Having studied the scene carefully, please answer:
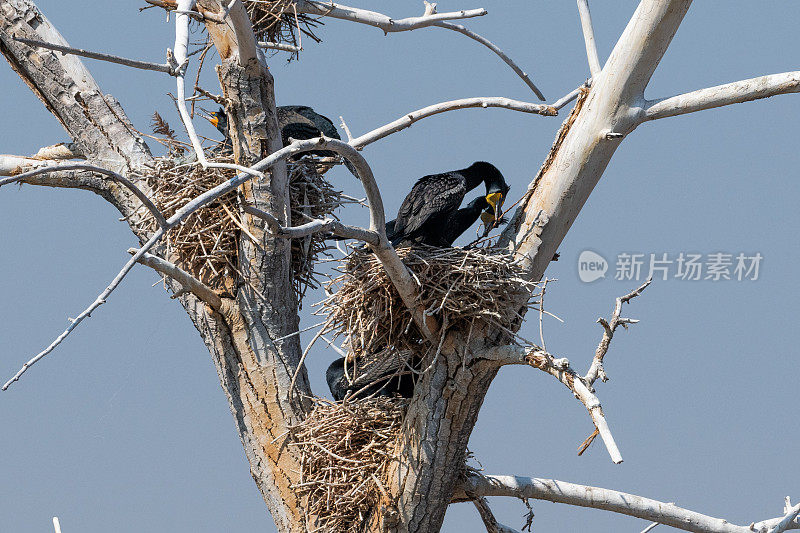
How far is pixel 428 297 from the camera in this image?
2.84m

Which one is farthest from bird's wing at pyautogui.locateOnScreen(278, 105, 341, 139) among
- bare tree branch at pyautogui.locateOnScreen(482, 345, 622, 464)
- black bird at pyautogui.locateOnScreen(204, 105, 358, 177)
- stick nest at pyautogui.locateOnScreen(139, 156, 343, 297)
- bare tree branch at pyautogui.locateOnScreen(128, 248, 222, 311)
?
bare tree branch at pyautogui.locateOnScreen(482, 345, 622, 464)

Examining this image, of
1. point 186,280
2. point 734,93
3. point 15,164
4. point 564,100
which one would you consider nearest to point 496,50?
point 564,100

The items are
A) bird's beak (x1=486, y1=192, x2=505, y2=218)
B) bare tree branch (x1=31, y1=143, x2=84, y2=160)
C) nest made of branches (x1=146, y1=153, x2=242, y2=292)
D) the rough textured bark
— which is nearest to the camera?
the rough textured bark

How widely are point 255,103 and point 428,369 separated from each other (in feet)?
3.62

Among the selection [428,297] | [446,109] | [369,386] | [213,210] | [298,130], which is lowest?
[369,386]

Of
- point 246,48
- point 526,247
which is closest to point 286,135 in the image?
point 246,48

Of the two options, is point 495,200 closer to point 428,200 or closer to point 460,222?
point 460,222

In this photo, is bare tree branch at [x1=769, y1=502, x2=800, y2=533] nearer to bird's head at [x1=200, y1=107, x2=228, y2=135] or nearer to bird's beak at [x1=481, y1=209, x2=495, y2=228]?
bird's beak at [x1=481, y1=209, x2=495, y2=228]

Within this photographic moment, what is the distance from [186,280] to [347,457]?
87cm

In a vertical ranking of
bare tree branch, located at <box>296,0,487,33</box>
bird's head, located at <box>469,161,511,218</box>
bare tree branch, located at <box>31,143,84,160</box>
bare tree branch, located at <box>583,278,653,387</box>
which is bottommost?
bare tree branch, located at <box>583,278,653,387</box>

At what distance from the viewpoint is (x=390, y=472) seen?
303cm

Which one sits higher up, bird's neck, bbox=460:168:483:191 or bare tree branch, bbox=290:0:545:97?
bare tree branch, bbox=290:0:545:97

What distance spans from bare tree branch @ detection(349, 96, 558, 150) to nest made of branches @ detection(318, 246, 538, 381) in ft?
1.33

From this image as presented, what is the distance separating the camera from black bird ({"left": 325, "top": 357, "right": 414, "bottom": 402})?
10.8 feet
